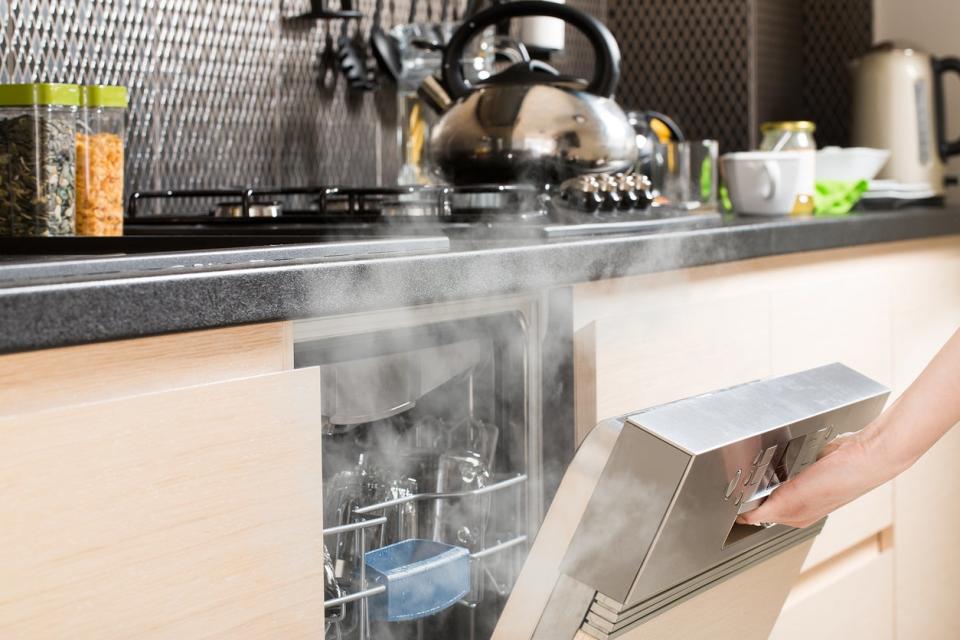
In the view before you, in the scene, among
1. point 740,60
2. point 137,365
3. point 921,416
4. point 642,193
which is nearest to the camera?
point 137,365

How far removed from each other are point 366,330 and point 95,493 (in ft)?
1.01

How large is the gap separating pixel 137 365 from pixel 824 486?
575mm

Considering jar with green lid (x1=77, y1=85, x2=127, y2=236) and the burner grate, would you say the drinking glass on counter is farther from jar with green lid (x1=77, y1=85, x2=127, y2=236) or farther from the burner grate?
jar with green lid (x1=77, y1=85, x2=127, y2=236)

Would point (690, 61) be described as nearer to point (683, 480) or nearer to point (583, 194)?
point (583, 194)

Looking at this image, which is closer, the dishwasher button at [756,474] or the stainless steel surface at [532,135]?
the dishwasher button at [756,474]

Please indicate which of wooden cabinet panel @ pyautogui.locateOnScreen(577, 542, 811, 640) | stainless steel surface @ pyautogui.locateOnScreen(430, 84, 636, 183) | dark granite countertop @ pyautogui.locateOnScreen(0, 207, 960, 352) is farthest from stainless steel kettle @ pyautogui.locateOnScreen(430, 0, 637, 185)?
wooden cabinet panel @ pyautogui.locateOnScreen(577, 542, 811, 640)

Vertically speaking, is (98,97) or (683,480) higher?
(98,97)

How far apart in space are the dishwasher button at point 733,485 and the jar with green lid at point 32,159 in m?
0.67

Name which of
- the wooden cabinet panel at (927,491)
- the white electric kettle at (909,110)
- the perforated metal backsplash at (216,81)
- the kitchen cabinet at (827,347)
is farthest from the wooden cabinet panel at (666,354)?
the white electric kettle at (909,110)

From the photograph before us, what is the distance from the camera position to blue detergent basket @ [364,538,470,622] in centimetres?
99

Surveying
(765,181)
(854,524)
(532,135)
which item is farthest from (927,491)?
(532,135)

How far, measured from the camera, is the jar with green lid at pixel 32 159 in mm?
1085

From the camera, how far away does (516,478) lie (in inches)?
42.1

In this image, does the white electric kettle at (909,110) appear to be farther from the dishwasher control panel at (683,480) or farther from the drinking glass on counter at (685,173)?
the dishwasher control panel at (683,480)
